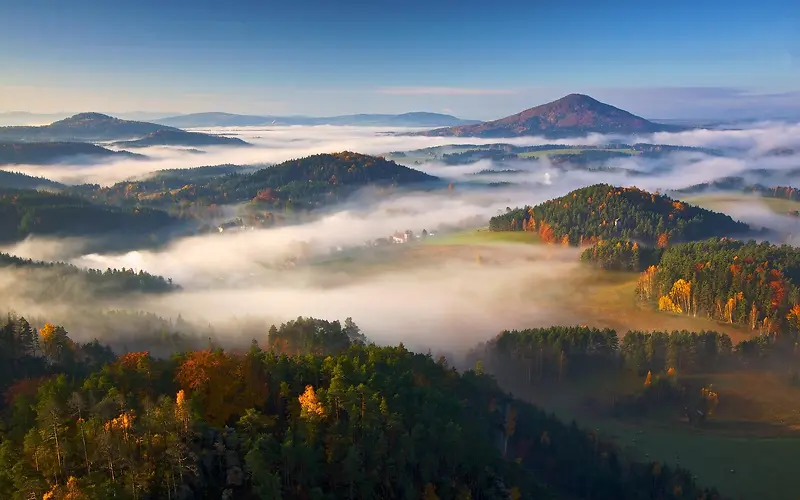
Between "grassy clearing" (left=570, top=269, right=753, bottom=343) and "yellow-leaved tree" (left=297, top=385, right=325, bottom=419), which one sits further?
"grassy clearing" (left=570, top=269, right=753, bottom=343)

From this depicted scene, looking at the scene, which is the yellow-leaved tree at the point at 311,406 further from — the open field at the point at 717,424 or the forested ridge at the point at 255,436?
the open field at the point at 717,424

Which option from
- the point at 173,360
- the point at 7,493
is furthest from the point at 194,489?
the point at 173,360

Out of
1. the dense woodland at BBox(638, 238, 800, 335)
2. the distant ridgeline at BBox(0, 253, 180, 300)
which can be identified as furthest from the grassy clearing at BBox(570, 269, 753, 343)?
the distant ridgeline at BBox(0, 253, 180, 300)

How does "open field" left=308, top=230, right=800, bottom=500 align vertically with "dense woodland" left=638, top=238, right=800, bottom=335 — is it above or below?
below

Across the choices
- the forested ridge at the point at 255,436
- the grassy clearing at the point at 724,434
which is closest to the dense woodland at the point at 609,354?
the grassy clearing at the point at 724,434

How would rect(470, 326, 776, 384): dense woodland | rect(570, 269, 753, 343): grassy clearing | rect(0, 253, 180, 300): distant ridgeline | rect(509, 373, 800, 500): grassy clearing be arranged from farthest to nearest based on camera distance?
rect(0, 253, 180, 300): distant ridgeline
rect(570, 269, 753, 343): grassy clearing
rect(470, 326, 776, 384): dense woodland
rect(509, 373, 800, 500): grassy clearing

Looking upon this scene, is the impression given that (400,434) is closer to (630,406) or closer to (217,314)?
(630,406)

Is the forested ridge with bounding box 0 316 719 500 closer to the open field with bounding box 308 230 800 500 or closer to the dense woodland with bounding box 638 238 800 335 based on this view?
the open field with bounding box 308 230 800 500
